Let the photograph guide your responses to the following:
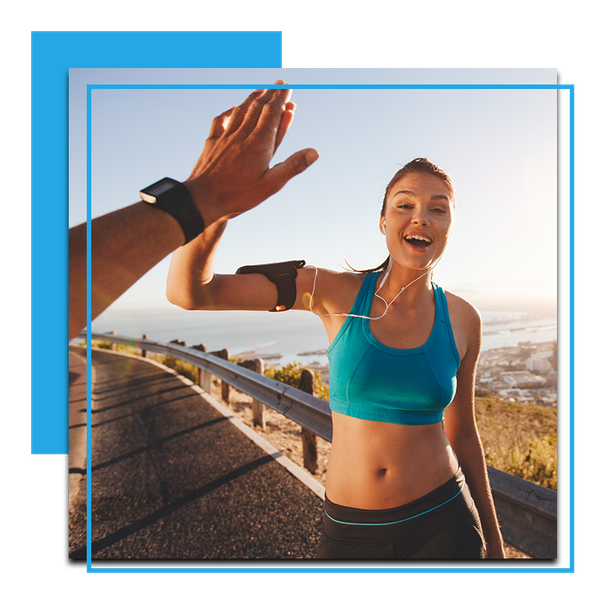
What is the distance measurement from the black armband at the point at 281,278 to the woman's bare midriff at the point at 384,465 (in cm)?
50

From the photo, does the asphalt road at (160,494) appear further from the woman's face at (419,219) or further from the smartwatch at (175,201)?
the woman's face at (419,219)

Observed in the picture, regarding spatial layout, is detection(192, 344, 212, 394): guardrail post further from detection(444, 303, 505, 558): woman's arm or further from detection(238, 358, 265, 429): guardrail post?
detection(444, 303, 505, 558): woman's arm

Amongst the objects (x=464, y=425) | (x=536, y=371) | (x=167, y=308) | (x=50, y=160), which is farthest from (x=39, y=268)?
(x=536, y=371)

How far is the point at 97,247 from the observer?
919 mm

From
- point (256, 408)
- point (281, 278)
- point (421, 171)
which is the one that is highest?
point (421, 171)

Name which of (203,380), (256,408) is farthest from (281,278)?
(203,380)

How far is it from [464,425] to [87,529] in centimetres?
197

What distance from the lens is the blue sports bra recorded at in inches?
56.8

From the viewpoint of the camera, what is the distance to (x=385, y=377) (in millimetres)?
1446

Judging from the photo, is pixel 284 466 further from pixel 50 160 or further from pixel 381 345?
pixel 50 160

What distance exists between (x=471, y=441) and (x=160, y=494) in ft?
5.54

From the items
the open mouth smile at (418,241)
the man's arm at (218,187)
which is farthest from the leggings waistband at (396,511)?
the man's arm at (218,187)

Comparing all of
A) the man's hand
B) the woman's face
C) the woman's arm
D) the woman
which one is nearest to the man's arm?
the man's hand

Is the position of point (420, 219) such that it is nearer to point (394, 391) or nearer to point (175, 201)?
point (394, 391)
